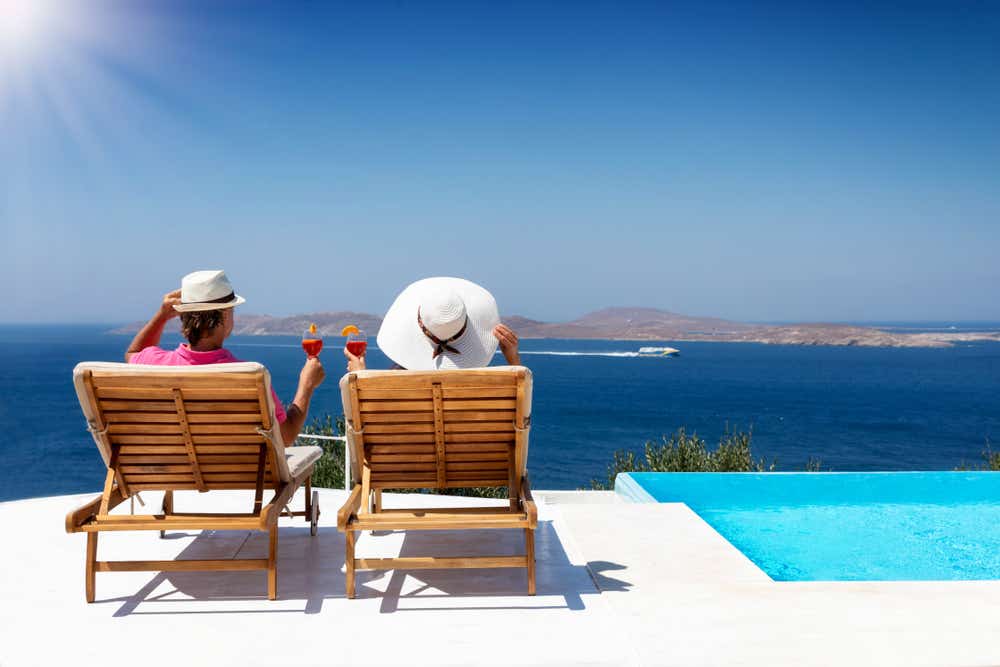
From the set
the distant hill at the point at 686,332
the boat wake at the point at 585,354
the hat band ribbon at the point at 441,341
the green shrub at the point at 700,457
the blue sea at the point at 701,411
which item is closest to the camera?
the hat band ribbon at the point at 441,341

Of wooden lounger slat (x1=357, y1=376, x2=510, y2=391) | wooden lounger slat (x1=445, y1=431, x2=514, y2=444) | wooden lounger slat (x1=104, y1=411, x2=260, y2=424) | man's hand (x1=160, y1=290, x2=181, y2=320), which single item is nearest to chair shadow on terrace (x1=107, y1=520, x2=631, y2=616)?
wooden lounger slat (x1=445, y1=431, x2=514, y2=444)

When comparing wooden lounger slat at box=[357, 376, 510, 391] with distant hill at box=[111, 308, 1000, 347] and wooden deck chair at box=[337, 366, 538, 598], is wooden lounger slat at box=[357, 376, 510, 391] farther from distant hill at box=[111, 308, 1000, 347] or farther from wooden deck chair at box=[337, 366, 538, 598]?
distant hill at box=[111, 308, 1000, 347]

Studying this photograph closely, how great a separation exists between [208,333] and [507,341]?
1135 mm

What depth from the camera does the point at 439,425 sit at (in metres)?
2.98

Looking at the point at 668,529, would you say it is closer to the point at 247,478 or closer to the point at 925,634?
the point at 925,634

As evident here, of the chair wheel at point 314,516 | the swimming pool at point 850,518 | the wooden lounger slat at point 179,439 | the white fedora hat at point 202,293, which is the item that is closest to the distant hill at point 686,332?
the swimming pool at point 850,518

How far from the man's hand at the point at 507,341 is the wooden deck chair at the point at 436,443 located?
0.28 metres

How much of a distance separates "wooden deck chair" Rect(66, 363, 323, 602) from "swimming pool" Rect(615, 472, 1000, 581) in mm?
2790

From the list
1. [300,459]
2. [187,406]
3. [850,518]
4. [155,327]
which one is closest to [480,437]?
[300,459]

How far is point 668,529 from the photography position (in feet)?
13.2

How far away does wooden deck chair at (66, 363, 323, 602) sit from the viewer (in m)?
2.71

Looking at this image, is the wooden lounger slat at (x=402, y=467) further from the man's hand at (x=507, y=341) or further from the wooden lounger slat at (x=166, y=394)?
the wooden lounger slat at (x=166, y=394)

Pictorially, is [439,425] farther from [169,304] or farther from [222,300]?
[169,304]

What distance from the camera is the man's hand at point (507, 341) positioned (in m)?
3.15
